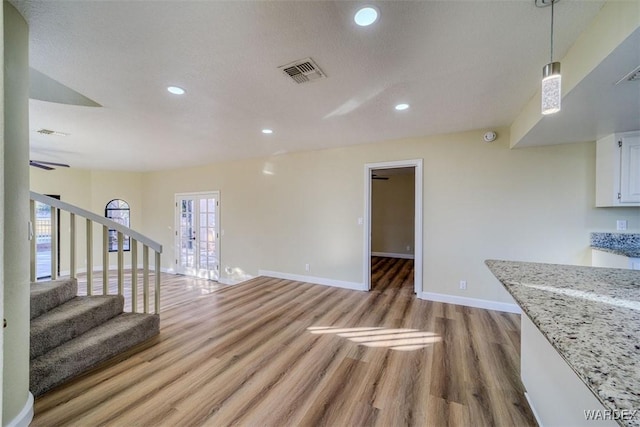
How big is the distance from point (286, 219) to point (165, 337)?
2.90 metres

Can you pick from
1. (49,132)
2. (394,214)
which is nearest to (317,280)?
(394,214)

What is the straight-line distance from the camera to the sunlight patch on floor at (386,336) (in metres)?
2.58

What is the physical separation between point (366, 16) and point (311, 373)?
2.65 m

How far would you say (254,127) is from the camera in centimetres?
355

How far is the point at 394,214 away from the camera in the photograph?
7.82 m

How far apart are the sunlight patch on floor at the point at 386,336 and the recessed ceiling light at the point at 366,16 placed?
2742 millimetres

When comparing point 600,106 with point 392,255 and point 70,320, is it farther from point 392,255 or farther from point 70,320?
point 392,255

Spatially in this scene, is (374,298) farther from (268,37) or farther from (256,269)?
(268,37)

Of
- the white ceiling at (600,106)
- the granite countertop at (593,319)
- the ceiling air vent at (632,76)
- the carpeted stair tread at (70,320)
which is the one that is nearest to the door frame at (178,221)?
the carpeted stair tread at (70,320)

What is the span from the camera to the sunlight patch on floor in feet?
8.46

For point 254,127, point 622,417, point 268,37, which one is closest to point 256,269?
point 254,127

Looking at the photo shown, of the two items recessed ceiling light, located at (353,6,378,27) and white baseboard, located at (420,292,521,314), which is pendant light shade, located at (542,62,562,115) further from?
white baseboard, located at (420,292,521,314)

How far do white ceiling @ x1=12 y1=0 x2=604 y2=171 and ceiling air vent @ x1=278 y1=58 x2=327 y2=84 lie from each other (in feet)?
0.20

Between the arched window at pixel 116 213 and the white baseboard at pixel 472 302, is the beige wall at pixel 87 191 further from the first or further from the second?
the white baseboard at pixel 472 302
